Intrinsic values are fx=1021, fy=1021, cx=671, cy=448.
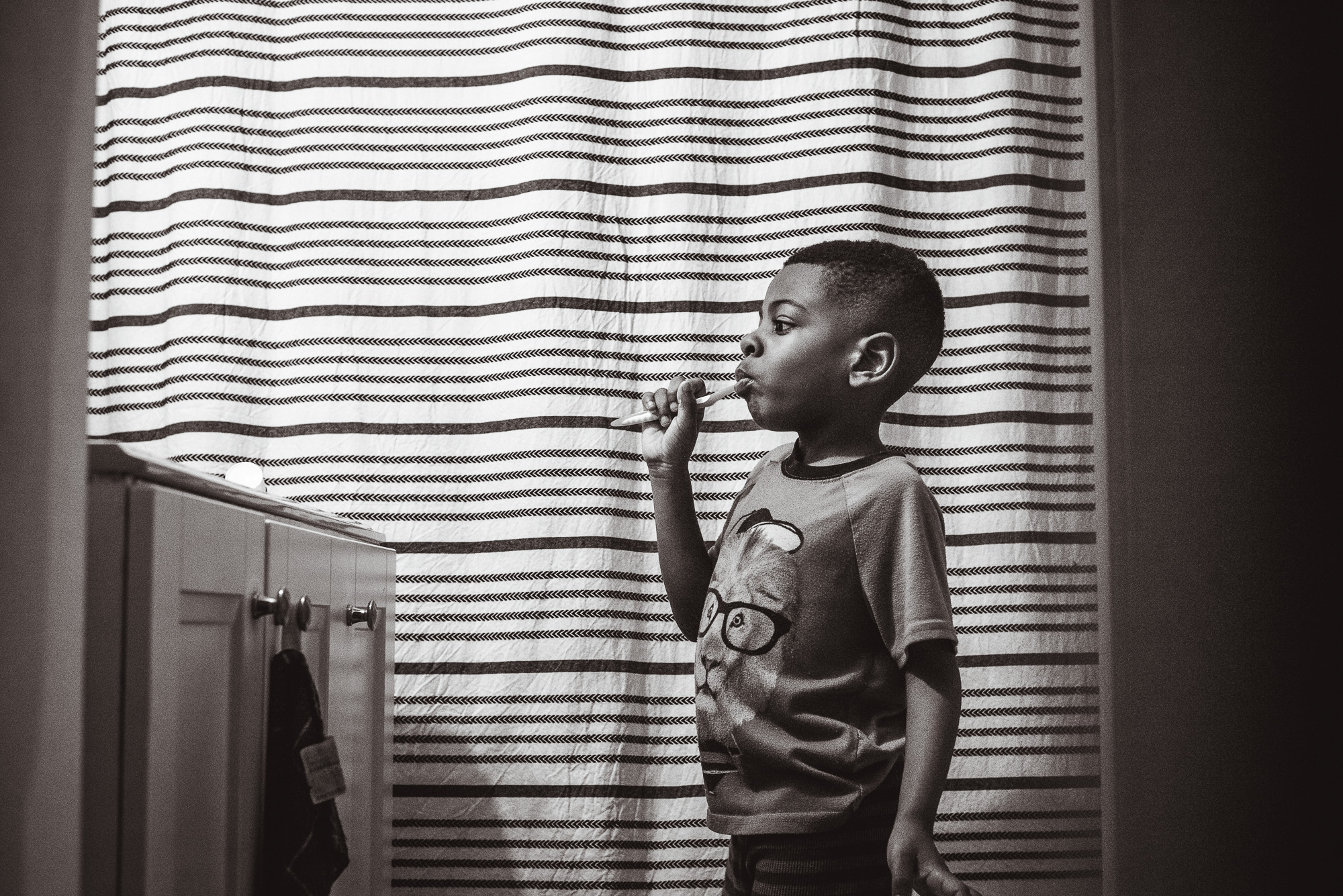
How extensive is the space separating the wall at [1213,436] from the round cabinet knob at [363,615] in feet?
2.54

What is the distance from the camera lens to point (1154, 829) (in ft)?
0.71

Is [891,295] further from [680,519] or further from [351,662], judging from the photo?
[351,662]

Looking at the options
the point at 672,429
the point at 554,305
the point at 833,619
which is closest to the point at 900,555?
the point at 833,619

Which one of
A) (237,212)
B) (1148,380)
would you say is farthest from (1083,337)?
(237,212)

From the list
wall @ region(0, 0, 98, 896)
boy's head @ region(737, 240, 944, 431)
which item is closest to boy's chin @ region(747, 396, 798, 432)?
boy's head @ region(737, 240, 944, 431)

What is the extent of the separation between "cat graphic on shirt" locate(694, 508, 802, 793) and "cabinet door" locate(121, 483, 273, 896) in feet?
1.15

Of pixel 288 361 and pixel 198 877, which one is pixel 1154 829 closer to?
pixel 198 877

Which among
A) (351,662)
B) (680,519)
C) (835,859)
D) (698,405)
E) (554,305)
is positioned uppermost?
(554,305)

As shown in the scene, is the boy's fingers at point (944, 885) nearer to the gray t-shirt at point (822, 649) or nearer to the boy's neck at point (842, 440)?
the gray t-shirt at point (822, 649)

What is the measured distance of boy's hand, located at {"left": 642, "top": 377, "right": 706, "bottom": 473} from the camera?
3.25 feet

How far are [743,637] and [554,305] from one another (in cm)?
58

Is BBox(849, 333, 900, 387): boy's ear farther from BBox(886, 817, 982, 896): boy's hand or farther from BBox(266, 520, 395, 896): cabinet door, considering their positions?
BBox(266, 520, 395, 896): cabinet door

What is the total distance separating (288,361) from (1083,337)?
1186 millimetres

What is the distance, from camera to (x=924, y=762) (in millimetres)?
749
